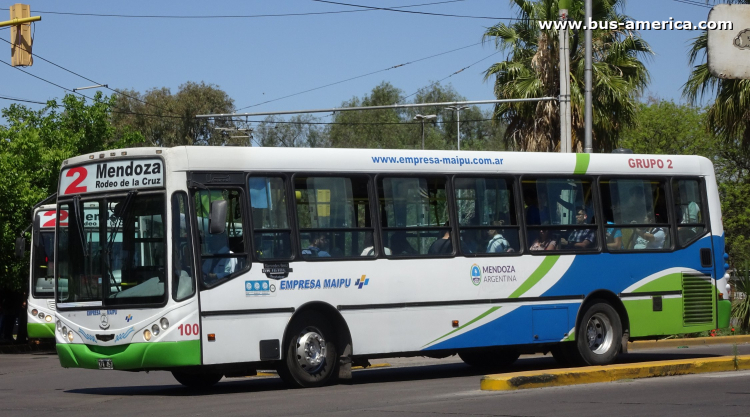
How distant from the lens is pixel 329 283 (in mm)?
12727

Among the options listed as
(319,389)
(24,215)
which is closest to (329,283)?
(319,389)

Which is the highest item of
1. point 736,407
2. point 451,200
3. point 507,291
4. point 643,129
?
point 643,129

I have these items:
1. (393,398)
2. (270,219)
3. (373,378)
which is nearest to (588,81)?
(373,378)

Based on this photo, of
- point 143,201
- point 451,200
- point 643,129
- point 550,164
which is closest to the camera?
point 143,201

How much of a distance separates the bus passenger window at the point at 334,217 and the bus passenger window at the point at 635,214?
388cm

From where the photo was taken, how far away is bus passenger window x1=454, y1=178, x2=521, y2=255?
45.8 feet

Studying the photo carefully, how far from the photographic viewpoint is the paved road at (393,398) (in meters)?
9.82

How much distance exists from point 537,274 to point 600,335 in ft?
4.94

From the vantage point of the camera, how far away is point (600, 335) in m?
15.1

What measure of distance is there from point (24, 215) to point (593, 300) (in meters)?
16.7

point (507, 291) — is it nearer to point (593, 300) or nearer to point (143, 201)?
point (593, 300)

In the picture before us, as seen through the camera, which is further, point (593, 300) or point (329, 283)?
point (593, 300)

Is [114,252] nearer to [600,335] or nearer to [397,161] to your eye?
[397,161]
